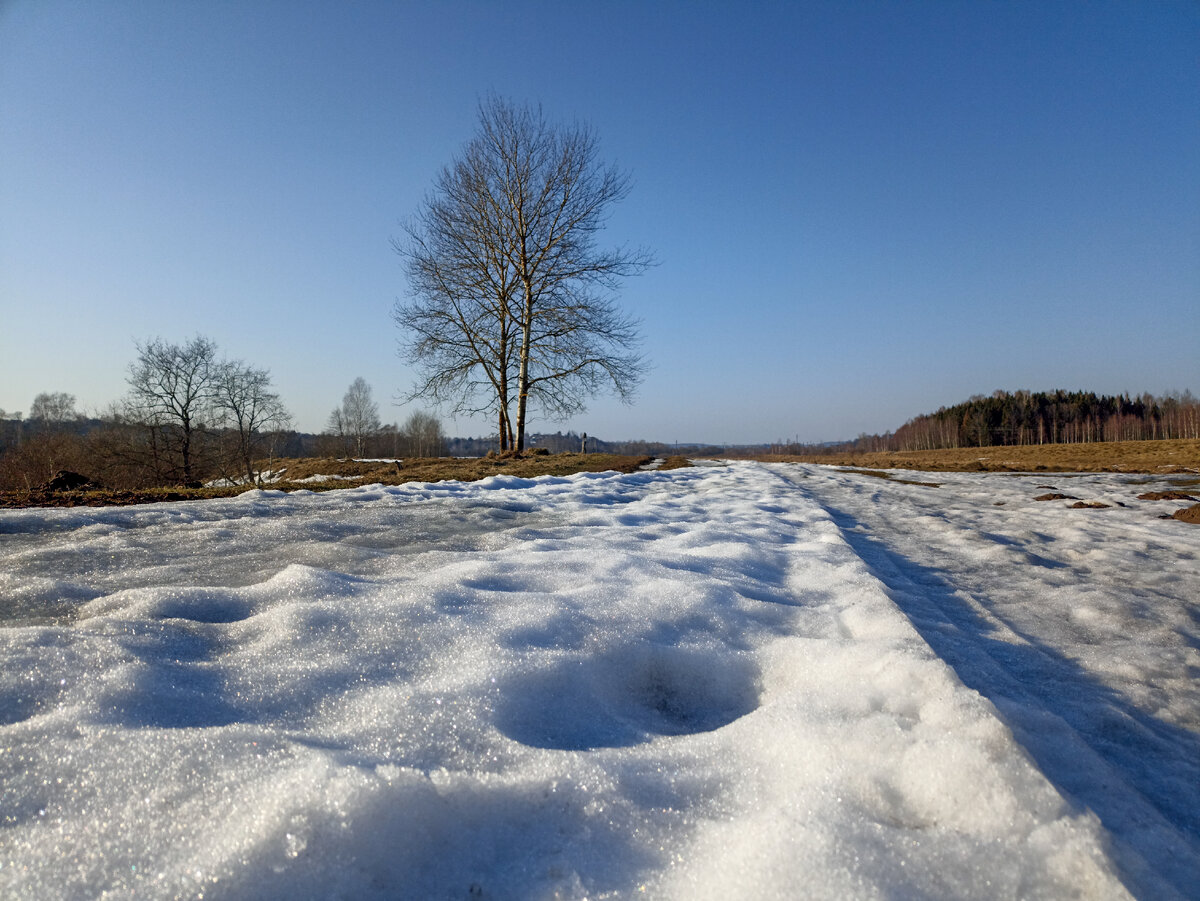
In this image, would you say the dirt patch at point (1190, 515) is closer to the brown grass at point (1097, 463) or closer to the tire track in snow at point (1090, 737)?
the tire track in snow at point (1090, 737)

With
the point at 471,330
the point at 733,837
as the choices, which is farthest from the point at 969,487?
the point at 471,330

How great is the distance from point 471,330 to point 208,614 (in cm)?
1262

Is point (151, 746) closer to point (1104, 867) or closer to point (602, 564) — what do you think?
point (1104, 867)

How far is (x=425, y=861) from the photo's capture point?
2.54ft

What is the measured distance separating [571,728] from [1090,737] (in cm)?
129

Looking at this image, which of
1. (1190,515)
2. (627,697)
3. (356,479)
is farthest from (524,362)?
(627,697)

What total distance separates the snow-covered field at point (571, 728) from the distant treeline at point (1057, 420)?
6331 cm

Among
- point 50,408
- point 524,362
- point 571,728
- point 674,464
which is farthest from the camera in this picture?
point 50,408

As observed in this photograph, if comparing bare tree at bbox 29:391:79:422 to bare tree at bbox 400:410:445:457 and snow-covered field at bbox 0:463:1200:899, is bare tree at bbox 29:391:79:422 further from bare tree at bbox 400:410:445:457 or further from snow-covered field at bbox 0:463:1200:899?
snow-covered field at bbox 0:463:1200:899

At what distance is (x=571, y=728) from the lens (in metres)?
1.22

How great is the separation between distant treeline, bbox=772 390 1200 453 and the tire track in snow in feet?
207

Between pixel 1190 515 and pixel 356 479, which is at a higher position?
pixel 356 479

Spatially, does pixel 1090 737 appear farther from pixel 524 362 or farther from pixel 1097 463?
pixel 1097 463

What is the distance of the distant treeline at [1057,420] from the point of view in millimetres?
58188
